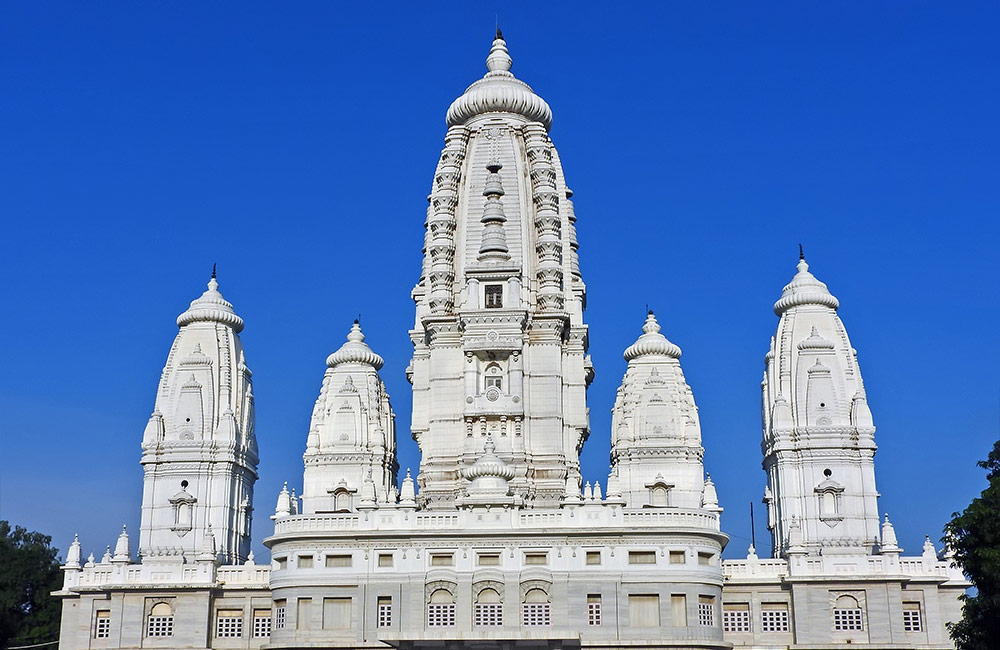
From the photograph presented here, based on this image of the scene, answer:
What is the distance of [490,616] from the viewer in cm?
5428

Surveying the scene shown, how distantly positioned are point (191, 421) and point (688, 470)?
94.0 ft

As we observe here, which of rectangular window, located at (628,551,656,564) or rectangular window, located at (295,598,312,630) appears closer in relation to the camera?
rectangular window, located at (628,551,656,564)

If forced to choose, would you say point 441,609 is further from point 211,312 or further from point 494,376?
point 211,312

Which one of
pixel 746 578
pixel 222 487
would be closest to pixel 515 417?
pixel 746 578

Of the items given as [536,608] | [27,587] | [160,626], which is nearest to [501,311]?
[536,608]

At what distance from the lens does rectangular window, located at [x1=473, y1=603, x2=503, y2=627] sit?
5422cm

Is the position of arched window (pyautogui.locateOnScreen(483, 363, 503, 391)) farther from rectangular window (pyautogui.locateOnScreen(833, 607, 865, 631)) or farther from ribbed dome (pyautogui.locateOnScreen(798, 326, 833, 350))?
rectangular window (pyautogui.locateOnScreen(833, 607, 865, 631))

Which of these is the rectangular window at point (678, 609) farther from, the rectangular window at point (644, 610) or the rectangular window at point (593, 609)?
the rectangular window at point (593, 609)

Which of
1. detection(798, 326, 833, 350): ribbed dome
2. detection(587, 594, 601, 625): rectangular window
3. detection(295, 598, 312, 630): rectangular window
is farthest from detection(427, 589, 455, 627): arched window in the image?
detection(798, 326, 833, 350): ribbed dome

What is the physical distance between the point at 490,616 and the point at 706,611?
9437mm

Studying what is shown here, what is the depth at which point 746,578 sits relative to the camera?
196ft

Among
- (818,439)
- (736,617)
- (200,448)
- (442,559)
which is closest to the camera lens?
(442,559)

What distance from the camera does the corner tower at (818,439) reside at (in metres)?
64.9

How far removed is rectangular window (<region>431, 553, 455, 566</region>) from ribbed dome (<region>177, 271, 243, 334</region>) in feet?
79.8
